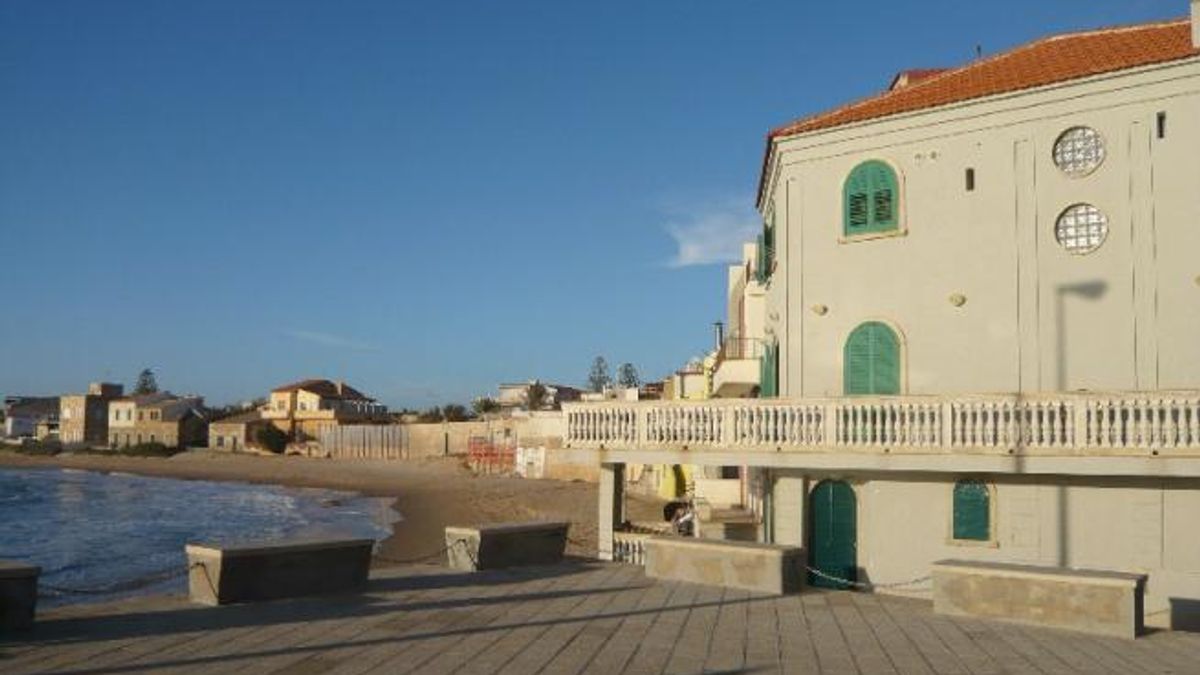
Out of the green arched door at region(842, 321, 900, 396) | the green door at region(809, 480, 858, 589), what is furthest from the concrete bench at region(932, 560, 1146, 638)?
the green arched door at region(842, 321, 900, 396)

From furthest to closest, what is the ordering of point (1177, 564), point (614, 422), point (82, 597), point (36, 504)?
point (36, 504) → point (82, 597) → point (614, 422) → point (1177, 564)

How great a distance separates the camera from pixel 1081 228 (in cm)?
1759

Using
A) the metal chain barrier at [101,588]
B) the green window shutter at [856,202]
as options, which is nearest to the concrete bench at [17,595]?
the metal chain barrier at [101,588]

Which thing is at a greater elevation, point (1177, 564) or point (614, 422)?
point (614, 422)

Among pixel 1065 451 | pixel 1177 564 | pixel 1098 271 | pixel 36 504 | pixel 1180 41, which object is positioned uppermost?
pixel 1180 41

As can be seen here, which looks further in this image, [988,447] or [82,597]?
[82,597]

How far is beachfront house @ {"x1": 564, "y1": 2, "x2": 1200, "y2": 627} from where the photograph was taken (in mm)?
15922

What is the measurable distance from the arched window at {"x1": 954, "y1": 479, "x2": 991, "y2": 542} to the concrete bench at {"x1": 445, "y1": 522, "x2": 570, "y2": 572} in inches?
259

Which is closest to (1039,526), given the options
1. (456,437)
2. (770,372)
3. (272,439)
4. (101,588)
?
(770,372)

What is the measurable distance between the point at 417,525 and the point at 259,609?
3572cm

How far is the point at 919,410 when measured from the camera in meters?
16.4

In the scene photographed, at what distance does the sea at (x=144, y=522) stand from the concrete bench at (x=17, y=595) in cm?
389

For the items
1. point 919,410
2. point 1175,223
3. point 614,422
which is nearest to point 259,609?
point 614,422

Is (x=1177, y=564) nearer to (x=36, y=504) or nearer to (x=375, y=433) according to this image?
(x=36, y=504)
